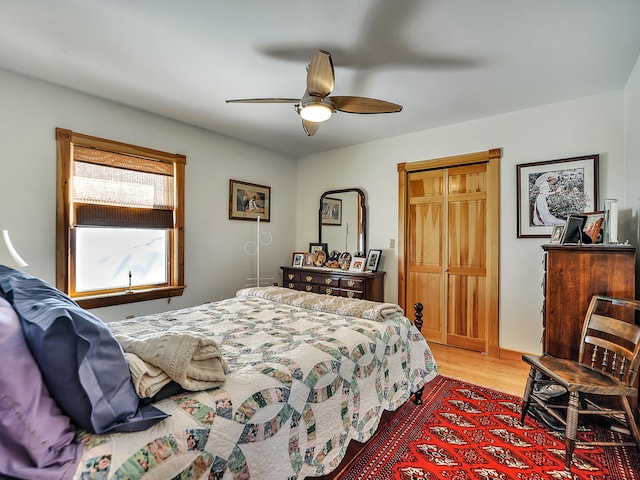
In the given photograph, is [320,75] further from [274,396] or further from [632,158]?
[632,158]

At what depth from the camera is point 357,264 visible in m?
4.00

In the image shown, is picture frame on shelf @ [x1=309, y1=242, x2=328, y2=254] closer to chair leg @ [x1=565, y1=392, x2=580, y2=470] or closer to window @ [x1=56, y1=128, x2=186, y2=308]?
window @ [x1=56, y1=128, x2=186, y2=308]

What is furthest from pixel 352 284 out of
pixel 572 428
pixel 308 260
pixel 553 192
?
pixel 572 428

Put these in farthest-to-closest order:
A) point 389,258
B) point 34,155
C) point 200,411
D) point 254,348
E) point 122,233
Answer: point 389,258, point 122,233, point 34,155, point 254,348, point 200,411

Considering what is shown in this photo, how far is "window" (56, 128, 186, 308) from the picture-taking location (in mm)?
2744

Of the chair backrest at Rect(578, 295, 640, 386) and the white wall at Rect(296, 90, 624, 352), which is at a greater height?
the white wall at Rect(296, 90, 624, 352)

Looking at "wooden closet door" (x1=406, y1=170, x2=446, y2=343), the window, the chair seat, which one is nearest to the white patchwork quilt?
the chair seat

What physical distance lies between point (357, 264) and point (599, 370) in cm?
243

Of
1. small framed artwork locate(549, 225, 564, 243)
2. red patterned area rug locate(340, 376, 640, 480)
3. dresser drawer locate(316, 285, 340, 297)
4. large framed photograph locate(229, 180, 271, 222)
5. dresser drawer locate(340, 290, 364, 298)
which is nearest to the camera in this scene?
red patterned area rug locate(340, 376, 640, 480)

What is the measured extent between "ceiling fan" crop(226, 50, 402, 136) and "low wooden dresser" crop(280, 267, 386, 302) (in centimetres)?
201

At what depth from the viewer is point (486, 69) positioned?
2389 millimetres

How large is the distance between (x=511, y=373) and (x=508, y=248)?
48.2 inches

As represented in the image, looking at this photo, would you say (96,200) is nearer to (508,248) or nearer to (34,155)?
(34,155)

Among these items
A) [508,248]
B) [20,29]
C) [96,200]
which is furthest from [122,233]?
[508,248]
